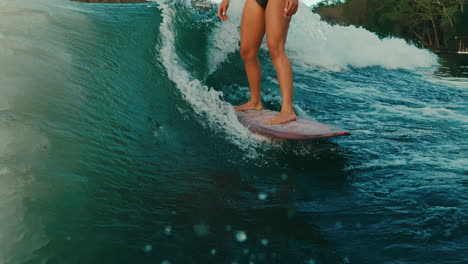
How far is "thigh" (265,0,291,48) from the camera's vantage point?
3.19 m

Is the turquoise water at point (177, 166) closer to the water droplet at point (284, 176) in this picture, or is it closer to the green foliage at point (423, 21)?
the water droplet at point (284, 176)

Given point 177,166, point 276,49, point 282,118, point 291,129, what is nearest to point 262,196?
point 177,166

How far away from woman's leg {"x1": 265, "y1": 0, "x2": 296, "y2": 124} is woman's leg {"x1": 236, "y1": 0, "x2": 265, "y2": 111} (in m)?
0.17

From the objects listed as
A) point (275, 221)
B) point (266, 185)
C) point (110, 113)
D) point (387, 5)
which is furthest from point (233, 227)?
point (387, 5)

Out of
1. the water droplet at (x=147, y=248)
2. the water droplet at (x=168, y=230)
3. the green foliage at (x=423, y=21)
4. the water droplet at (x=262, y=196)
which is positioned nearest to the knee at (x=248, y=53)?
the water droplet at (x=262, y=196)

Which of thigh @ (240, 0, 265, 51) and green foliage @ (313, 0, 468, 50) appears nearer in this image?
thigh @ (240, 0, 265, 51)

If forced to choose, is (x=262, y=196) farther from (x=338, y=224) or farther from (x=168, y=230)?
(x=168, y=230)

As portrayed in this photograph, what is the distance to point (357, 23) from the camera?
4988 centimetres

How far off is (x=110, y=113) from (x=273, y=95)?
233 centimetres

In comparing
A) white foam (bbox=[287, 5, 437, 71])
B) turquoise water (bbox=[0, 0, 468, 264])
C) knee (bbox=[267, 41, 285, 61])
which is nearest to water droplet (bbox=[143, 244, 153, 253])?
turquoise water (bbox=[0, 0, 468, 264])

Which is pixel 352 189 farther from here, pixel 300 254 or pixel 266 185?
pixel 300 254

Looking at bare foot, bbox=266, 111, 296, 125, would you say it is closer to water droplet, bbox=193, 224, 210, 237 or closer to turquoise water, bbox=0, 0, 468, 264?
turquoise water, bbox=0, 0, 468, 264

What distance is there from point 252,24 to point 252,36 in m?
0.10

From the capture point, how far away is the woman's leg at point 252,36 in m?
3.42
